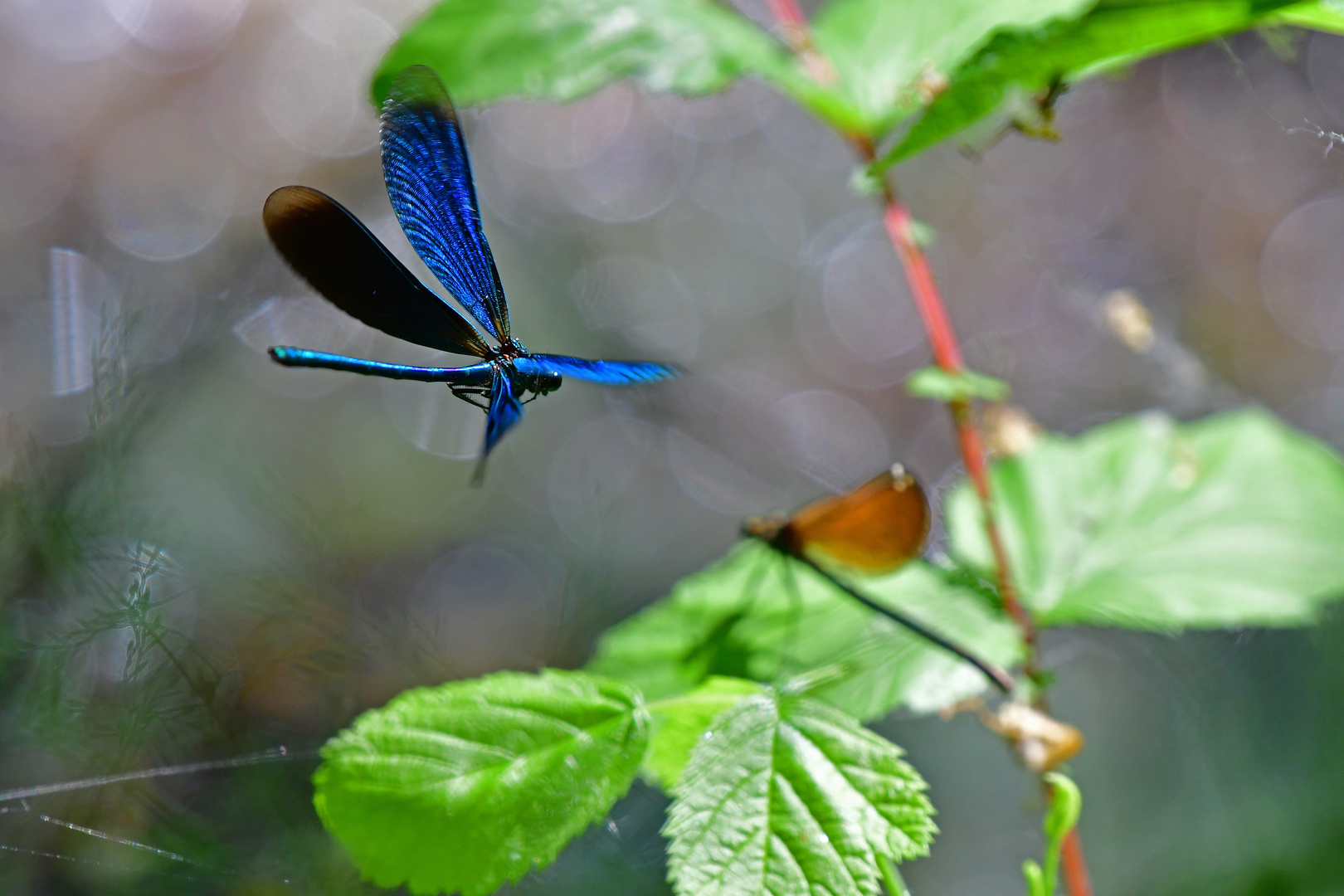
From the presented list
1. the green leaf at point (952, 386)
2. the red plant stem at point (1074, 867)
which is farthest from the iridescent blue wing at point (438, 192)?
the red plant stem at point (1074, 867)

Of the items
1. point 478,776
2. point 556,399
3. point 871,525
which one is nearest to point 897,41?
point 871,525

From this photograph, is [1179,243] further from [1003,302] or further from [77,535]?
[77,535]

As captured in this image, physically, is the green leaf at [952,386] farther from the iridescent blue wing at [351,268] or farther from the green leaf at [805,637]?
the iridescent blue wing at [351,268]

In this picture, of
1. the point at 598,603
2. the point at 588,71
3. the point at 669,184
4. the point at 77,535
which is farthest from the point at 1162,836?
the point at 669,184

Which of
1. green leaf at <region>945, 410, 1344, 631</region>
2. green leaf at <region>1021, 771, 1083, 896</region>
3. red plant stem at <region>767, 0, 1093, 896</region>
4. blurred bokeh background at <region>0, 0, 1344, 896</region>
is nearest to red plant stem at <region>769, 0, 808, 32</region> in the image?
red plant stem at <region>767, 0, 1093, 896</region>

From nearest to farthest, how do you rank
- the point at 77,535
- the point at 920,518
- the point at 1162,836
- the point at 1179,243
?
the point at 920,518
the point at 77,535
the point at 1162,836
the point at 1179,243

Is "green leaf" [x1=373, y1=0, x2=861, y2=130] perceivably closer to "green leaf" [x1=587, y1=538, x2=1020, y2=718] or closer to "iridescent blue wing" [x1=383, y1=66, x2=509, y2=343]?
"iridescent blue wing" [x1=383, y1=66, x2=509, y2=343]
